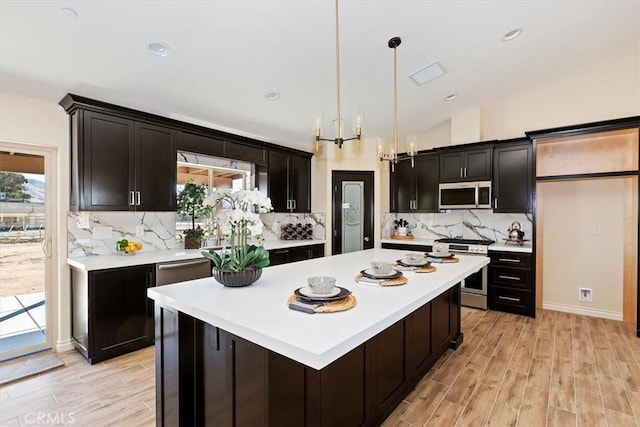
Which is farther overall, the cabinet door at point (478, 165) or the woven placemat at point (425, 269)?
the cabinet door at point (478, 165)

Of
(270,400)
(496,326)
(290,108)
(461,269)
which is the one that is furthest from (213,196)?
(496,326)

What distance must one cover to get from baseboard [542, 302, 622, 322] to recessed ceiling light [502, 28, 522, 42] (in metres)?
3.55

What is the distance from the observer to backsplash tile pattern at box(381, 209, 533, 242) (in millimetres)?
4766

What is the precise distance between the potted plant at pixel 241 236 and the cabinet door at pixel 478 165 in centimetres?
386

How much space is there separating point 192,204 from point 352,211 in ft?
8.63

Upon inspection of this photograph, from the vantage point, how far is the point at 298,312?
1.42m

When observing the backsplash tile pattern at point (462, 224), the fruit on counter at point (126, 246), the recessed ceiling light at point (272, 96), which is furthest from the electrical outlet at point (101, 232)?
the backsplash tile pattern at point (462, 224)

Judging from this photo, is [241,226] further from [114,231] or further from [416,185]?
[416,185]

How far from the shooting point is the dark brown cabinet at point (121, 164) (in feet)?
9.71

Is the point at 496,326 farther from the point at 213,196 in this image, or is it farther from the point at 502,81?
the point at 213,196

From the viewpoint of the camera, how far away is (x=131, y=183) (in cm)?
325

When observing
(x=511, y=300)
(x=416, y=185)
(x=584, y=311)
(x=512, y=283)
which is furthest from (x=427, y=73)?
(x=584, y=311)

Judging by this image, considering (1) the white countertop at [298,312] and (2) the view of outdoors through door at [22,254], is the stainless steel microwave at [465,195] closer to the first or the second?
(1) the white countertop at [298,312]

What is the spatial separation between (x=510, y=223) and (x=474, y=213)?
1.75ft
